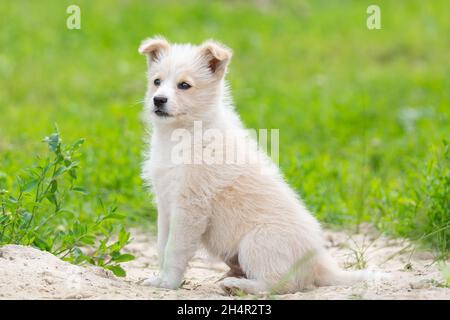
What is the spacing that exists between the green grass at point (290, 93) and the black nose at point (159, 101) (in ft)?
3.64

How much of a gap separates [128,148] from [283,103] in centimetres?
352

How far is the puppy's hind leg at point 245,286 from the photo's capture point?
4.94m

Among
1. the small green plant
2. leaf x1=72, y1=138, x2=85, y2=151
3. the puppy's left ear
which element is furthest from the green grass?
the puppy's left ear

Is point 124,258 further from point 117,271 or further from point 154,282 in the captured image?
point 154,282

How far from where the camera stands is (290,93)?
39.7 ft

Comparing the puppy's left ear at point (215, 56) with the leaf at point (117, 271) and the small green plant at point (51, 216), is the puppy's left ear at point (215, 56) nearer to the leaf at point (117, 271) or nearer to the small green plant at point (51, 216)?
the small green plant at point (51, 216)

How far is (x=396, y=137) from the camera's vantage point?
1064 centimetres

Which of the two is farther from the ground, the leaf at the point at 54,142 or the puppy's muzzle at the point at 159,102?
the puppy's muzzle at the point at 159,102

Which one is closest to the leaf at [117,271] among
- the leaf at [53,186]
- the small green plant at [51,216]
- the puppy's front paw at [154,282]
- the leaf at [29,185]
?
the small green plant at [51,216]

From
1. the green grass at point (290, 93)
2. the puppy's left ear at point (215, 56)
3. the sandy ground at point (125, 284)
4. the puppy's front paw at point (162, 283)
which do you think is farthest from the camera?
the green grass at point (290, 93)

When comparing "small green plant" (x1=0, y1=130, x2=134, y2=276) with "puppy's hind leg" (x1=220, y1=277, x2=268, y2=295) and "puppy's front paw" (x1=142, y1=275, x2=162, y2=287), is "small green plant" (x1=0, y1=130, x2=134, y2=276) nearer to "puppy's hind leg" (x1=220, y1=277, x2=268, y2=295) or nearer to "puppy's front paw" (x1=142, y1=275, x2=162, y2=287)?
"puppy's front paw" (x1=142, y1=275, x2=162, y2=287)

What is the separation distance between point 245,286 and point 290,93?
7418mm

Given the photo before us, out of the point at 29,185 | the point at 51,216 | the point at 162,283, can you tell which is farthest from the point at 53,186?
the point at 162,283
